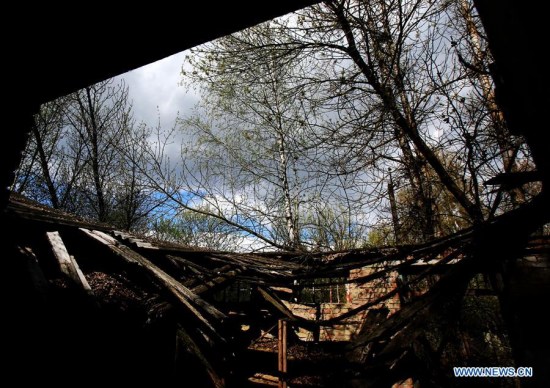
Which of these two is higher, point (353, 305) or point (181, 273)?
point (181, 273)

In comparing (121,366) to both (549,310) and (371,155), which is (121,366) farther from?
(371,155)

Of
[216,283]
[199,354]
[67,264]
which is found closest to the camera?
[199,354]

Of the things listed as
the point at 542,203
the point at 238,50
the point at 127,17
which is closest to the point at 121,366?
the point at 127,17

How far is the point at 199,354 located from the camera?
288cm

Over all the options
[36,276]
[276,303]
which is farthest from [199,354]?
[276,303]

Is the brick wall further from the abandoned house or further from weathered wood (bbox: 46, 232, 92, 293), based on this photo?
weathered wood (bbox: 46, 232, 92, 293)

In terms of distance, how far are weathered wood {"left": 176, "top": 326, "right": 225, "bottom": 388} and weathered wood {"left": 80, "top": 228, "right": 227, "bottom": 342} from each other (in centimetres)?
37

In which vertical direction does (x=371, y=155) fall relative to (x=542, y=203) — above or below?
above

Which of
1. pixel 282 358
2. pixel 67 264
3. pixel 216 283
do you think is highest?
pixel 67 264

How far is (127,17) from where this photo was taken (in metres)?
1.21

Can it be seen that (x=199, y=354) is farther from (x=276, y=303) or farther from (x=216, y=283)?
(x=276, y=303)

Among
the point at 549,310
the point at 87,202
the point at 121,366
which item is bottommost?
the point at 121,366

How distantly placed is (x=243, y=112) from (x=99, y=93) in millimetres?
6842

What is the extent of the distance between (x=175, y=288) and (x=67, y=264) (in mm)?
1120
